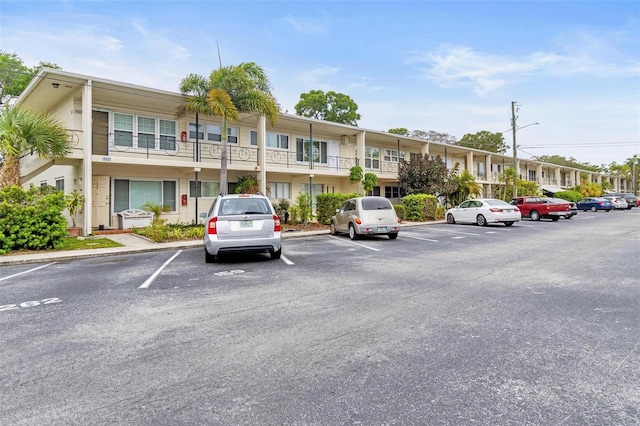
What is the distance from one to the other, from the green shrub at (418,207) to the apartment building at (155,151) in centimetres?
378

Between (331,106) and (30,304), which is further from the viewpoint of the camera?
(331,106)

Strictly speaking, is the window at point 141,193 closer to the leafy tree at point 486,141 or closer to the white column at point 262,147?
the white column at point 262,147

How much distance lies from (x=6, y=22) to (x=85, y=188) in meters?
7.45

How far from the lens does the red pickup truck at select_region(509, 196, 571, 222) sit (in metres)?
23.2

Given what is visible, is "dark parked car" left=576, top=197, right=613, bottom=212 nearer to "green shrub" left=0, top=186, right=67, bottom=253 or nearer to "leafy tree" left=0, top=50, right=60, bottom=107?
"green shrub" left=0, top=186, right=67, bottom=253

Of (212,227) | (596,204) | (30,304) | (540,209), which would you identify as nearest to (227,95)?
(212,227)

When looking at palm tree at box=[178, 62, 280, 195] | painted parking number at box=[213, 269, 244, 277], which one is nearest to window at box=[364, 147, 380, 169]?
palm tree at box=[178, 62, 280, 195]

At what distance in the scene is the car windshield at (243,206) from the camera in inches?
348

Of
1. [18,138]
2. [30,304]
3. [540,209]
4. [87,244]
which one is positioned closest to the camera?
[30,304]

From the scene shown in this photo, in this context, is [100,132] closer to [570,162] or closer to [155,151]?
[155,151]

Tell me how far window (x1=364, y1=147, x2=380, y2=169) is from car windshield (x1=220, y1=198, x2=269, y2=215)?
1901cm

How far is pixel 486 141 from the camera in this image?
6300 centimetres

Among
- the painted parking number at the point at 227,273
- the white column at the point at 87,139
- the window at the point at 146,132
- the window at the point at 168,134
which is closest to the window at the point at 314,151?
the window at the point at 168,134

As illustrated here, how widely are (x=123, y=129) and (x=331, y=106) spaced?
122ft
